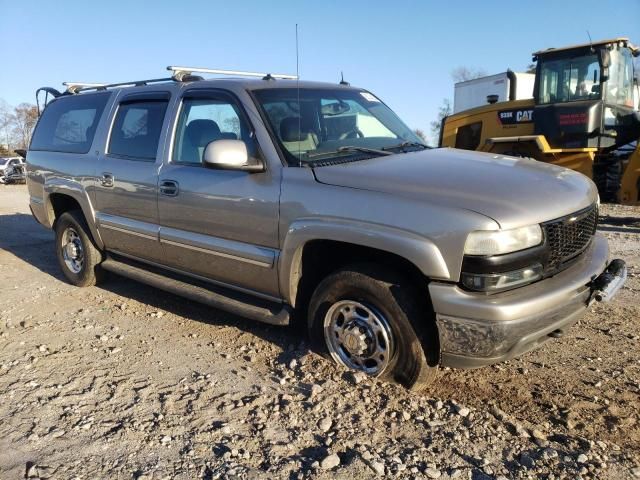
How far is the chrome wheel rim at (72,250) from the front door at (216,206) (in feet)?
5.90

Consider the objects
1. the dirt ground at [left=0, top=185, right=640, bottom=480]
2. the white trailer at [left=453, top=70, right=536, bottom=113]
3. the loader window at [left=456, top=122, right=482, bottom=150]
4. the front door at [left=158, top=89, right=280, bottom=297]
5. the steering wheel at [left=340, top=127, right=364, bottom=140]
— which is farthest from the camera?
the white trailer at [left=453, top=70, right=536, bottom=113]

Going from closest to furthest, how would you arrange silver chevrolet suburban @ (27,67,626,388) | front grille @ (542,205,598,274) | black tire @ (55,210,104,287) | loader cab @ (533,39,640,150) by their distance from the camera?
silver chevrolet suburban @ (27,67,626,388), front grille @ (542,205,598,274), black tire @ (55,210,104,287), loader cab @ (533,39,640,150)

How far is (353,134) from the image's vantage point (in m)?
4.13

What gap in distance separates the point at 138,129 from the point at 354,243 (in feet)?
8.64

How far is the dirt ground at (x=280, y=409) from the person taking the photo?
2.68 metres

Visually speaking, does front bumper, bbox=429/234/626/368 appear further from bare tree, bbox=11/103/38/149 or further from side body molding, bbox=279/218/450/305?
bare tree, bbox=11/103/38/149

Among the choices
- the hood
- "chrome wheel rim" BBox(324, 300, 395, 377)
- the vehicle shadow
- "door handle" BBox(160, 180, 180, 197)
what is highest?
the hood

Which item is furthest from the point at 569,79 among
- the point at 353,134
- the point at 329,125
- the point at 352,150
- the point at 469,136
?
the point at 352,150

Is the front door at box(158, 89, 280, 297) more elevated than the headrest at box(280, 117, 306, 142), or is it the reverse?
the headrest at box(280, 117, 306, 142)

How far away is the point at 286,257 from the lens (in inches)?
141

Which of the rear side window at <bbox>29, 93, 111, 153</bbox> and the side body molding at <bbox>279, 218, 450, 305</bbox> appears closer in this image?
the side body molding at <bbox>279, 218, 450, 305</bbox>

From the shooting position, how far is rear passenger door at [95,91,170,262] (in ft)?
14.9

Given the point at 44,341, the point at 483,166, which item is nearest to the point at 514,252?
the point at 483,166

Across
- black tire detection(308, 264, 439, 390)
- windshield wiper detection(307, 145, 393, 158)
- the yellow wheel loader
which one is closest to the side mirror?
windshield wiper detection(307, 145, 393, 158)
